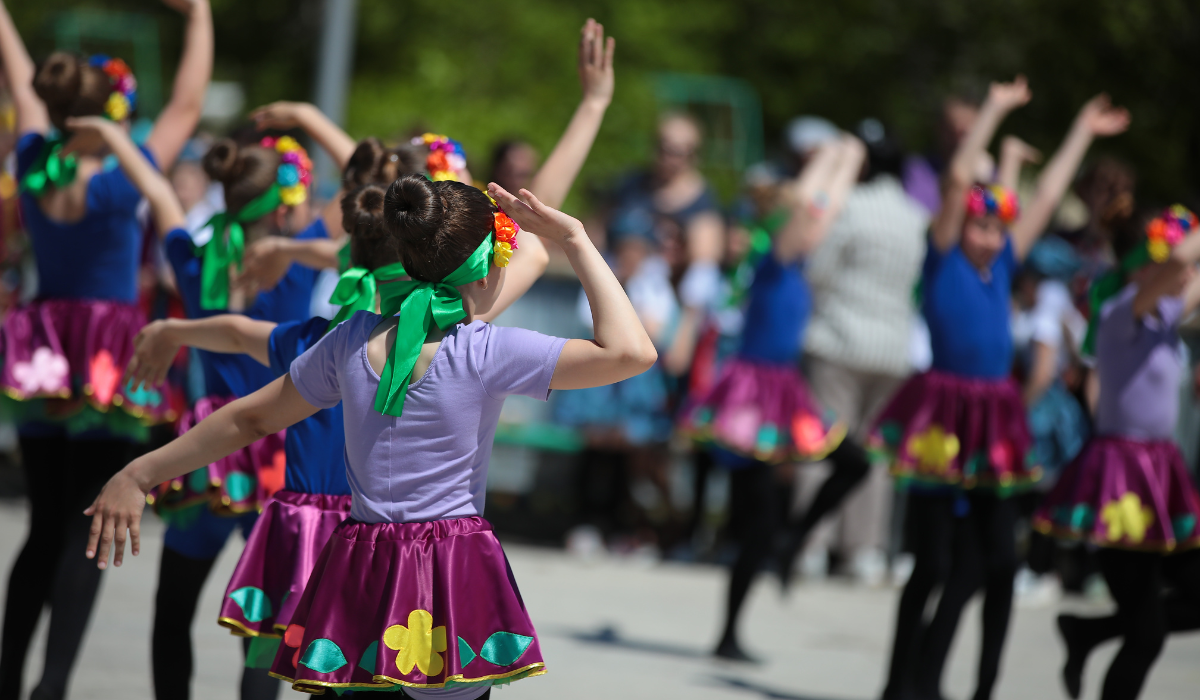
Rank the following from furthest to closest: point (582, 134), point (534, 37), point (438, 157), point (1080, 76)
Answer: point (534, 37), point (1080, 76), point (582, 134), point (438, 157)

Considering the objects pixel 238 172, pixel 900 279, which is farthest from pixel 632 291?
pixel 238 172

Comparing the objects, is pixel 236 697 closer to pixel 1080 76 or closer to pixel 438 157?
pixel 438 157

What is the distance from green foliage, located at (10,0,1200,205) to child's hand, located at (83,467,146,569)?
7808mm

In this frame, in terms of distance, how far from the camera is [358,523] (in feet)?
9.07

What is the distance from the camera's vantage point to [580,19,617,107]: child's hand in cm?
374

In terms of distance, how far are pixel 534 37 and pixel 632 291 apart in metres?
6.72

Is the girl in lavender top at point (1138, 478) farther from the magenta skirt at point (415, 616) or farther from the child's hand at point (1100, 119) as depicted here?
the magenta skirt at point (415, 616)

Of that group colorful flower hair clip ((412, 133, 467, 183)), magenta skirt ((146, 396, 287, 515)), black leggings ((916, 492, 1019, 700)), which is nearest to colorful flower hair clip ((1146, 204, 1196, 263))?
black leggings ((916, 492, 1019, 700))

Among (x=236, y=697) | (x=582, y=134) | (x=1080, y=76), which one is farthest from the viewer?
(x=1080, y=76)

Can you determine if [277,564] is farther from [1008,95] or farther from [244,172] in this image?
[1008,95]

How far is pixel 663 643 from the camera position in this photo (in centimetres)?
584

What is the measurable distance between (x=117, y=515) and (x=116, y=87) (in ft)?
6.79

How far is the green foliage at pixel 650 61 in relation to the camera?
1056 centimetres

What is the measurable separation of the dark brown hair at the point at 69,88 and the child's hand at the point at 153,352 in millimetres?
1283
